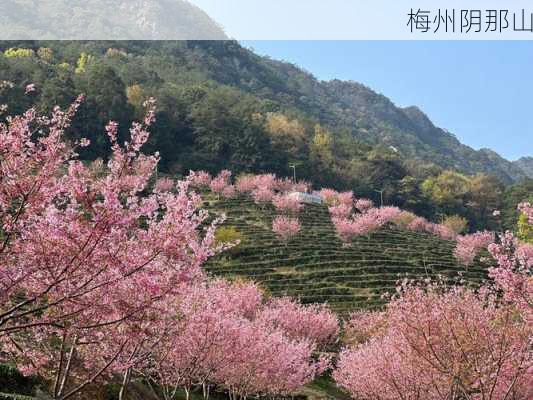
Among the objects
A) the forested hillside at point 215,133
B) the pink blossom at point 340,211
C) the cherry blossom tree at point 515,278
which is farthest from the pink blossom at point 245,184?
the cherry blossom tree at point 515,278

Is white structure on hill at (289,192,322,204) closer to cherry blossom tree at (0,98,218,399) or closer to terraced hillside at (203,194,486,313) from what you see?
terraced hillside at (203,194,486,313)

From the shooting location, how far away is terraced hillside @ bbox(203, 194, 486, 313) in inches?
1790

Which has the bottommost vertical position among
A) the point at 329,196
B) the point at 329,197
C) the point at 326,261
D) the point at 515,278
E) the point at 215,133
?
the point at 326,261

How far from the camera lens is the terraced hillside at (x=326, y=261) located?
45.5 metres

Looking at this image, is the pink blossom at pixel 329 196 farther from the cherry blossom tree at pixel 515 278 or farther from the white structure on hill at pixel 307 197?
the cherry blossom tree at pixel 515 278

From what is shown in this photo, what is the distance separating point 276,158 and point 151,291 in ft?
277

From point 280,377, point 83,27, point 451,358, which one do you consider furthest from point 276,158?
point 83,27

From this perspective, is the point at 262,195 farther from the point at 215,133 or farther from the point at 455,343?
the point at 455,343

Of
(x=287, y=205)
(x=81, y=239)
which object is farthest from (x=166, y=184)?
(x=81, y=239)

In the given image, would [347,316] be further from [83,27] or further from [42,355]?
[83,27]

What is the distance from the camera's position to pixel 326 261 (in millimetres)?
52938

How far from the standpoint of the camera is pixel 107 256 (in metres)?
5.10

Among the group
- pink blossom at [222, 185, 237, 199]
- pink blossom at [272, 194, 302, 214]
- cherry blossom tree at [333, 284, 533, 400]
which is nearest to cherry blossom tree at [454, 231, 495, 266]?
pink blossom at [272, 194, 302, 214]

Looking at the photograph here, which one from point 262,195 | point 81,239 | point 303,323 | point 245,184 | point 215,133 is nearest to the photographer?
point 81,239
